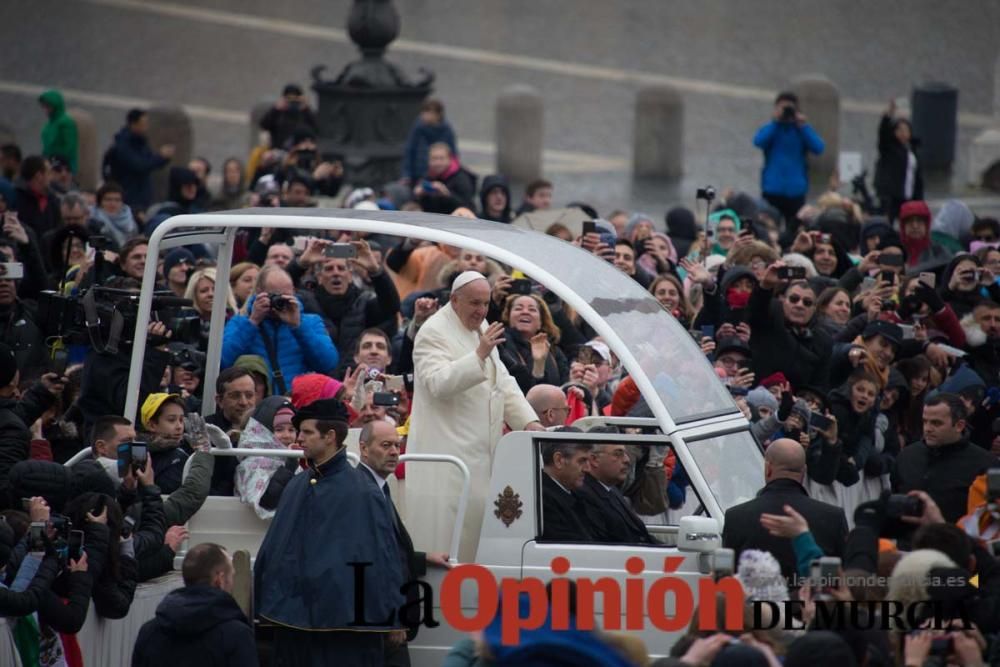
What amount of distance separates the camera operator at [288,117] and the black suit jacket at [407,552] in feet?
39.4

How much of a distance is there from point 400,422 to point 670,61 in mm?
18352

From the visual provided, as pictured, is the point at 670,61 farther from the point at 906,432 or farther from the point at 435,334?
the point at 435,334

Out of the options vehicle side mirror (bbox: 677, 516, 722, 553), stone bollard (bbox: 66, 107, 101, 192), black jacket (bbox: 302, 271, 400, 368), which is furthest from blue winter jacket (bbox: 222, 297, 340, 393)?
stone bollard (bbox: 66, 107, 101, 192)

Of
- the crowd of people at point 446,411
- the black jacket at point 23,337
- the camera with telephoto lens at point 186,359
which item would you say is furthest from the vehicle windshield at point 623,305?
the black jacket at point 23,337

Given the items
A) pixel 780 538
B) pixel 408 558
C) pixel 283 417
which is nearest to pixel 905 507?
pixel 780 538

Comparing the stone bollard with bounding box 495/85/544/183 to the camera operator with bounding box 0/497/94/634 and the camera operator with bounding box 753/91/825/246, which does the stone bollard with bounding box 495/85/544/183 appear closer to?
the camera operator with bounding box 753/91/825/246

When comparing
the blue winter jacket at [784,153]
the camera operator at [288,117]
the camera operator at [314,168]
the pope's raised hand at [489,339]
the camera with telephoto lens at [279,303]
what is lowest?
the pope's raised hand at [489,339]

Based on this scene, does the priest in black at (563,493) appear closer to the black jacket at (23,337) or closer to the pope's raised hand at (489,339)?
the pope's raised hand at (489,339)

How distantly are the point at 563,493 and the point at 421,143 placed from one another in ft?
36.2

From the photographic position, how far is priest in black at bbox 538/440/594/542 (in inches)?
359

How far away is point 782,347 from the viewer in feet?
40.4

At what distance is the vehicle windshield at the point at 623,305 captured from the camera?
9461mm

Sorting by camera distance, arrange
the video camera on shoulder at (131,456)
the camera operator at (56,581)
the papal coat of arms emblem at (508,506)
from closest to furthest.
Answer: the camera operator at (56,581), the papal coat of arms emblem at (508,506), the video camera on shoulder at (131,456)

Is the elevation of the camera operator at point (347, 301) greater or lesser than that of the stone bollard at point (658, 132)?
lesser
